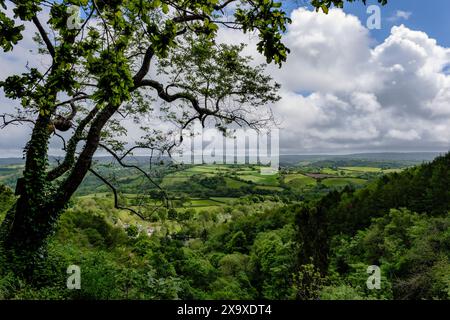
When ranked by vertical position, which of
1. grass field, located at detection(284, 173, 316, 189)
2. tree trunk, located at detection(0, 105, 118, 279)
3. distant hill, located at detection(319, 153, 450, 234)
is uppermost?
tree trunk, located at detection(0, 105, 118, 279)

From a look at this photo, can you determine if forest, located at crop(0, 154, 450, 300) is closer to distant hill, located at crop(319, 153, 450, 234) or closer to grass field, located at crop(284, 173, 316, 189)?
distant hill, located at crop(319, 153, 450, 234)

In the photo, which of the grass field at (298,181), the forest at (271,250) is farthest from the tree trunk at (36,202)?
the grass field at (298,181)

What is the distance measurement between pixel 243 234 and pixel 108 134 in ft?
193

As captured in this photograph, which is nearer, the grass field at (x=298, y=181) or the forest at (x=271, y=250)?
the forest at (x=271, y=250)

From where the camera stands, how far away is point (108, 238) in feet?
73.0

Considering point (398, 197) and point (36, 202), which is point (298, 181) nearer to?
point (398, 197)

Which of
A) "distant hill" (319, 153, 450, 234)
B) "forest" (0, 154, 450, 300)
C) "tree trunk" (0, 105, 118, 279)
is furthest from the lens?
"distant hill" (319, 153, 450, 234)

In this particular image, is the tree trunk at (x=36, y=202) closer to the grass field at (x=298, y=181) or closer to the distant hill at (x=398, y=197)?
the distant hill at (x=398, y=197)

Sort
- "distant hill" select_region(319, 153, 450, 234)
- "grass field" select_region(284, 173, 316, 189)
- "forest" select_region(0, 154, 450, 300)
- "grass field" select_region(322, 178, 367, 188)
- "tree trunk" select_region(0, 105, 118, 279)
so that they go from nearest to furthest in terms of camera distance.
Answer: "forest" select_region(0, 154, 450, 300)
"tree trunk" select_region(0, 105, 118, 279)
"distant hill" select_region(319, 153, 450, 234)
"grass field" select_region(322, 178, 367, 188)
"grass field" select_region(284, 173, 316, 189)

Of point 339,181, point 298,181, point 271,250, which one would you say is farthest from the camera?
point 298,181

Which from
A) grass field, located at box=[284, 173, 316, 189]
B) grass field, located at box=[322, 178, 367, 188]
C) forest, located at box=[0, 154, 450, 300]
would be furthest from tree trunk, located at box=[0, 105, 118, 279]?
grass field, located at box=[284, 173, 316, 189]

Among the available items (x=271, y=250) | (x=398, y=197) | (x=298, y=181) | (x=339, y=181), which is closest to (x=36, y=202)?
(x=271, y=250)

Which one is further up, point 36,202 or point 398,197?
point 36,202
